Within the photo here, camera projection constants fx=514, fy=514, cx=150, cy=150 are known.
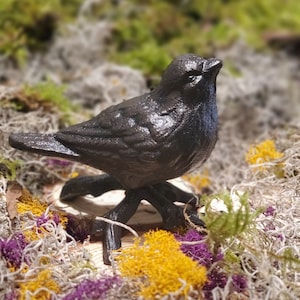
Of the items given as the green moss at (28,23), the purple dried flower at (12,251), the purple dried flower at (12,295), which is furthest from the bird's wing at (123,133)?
the green moss at (28,23)

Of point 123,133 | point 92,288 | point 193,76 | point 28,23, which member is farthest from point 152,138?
point 28,23

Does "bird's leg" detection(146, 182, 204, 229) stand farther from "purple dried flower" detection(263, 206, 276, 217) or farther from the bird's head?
the bird's head

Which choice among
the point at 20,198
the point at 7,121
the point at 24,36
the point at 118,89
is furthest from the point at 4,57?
the point at 20,198

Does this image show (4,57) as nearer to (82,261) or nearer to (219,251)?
(82,261)

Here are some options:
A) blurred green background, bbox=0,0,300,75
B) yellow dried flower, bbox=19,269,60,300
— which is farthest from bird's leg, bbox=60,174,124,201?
blurred green background, bbox=0,0,300,75

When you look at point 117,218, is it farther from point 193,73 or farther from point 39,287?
point 193,73

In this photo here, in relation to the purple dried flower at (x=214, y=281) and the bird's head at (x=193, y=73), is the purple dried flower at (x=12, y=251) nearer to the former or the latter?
the purple dried flower at (x=214, y=281)
